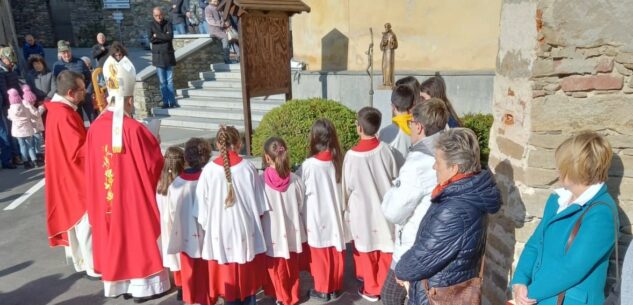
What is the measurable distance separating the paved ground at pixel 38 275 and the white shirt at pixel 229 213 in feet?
2.55

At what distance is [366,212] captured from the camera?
3.92 metres

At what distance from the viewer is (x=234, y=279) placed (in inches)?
147

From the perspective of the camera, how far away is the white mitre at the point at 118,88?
3979mm

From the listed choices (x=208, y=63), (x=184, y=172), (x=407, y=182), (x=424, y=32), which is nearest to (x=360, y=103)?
(x=424, y=32)

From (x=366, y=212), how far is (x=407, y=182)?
1.18 metres

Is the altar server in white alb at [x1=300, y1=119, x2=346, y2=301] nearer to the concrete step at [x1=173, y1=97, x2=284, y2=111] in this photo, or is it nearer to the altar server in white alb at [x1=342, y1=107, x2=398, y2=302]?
the altar server in white alb at [x1=342, y1=107, x2=398, y2=302]

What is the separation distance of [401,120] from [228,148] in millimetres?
1485

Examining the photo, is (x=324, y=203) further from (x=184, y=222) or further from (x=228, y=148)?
(x=184, y=222)

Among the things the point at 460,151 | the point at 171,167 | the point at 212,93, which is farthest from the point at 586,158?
the point at 212,93

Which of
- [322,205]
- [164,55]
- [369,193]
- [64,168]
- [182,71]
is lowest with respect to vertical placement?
[322,205]

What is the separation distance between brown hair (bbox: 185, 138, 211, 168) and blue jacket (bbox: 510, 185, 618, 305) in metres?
2.44

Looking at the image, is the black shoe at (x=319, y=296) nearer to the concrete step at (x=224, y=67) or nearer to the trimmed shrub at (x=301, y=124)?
the trimmed shrub at (x=301, y=124)

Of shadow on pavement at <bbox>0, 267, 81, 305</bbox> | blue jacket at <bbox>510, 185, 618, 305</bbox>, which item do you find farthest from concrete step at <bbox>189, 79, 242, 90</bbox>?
blue jacket at <bbox>510, 185, 618, 305</bbox>

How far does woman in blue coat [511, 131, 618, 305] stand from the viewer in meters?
2.19
